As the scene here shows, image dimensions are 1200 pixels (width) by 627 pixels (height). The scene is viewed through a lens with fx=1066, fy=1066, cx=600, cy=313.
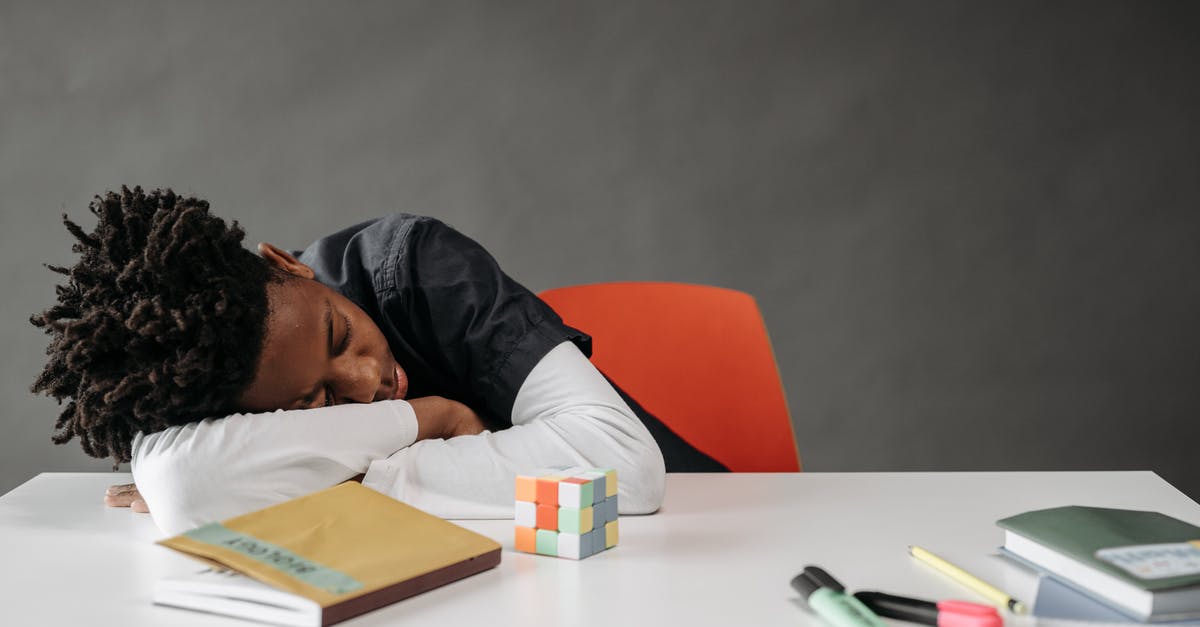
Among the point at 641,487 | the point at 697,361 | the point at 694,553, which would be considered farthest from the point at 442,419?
the point at 697,361

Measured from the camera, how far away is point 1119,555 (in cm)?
79

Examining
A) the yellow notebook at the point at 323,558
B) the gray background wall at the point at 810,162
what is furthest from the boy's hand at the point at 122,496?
the gray background wall at the point at 810,162

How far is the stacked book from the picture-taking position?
746 millimetres

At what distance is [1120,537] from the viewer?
83 centimetres

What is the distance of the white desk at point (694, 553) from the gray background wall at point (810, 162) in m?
1.68

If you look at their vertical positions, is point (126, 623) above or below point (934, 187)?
→ below

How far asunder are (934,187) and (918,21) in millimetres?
459

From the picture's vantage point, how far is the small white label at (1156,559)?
0.76 metres

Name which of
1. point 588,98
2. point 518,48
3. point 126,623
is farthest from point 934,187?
point 126,623


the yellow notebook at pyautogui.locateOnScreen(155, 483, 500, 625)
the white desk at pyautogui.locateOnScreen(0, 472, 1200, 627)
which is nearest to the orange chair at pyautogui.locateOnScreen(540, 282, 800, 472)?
the white desk at pyautogui.locateOnScreen(0, 472, 1200, 627)

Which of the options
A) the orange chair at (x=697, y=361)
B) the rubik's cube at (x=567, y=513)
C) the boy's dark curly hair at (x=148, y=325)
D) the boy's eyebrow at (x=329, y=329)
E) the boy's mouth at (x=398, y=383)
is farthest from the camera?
the orange chair at (x=697, y=361)

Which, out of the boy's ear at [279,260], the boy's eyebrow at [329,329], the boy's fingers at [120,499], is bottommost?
the boy's fingers at [120,499]

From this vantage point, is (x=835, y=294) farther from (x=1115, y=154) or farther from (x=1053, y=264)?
(x=1115, y=154)

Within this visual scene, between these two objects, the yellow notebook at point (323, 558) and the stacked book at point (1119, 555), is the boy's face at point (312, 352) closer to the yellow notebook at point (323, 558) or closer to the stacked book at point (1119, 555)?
the yellow notebook at point (323, 558)
